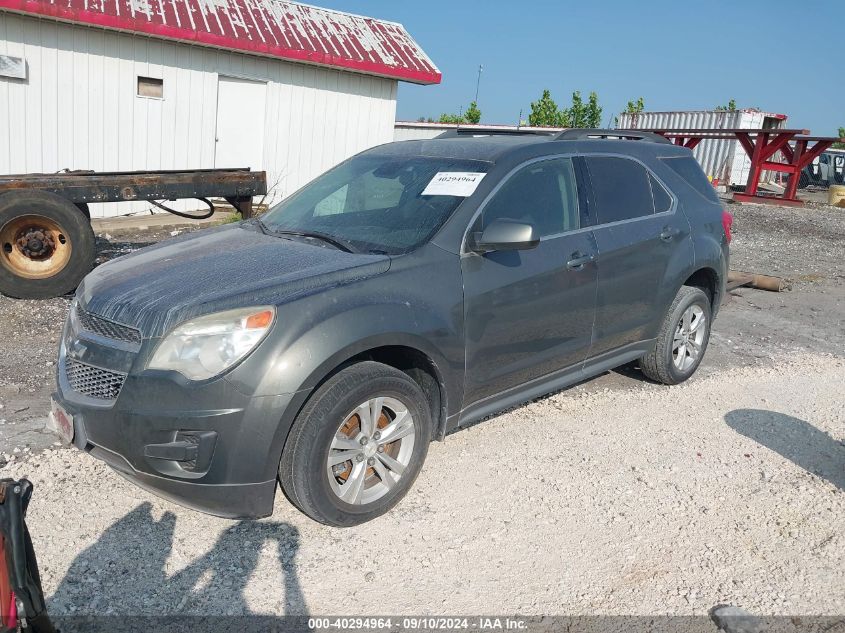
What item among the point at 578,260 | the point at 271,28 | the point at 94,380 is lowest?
the point at 94,380

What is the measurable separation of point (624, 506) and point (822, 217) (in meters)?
17.7

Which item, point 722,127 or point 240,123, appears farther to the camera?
point 722,127

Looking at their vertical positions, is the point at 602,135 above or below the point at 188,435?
above

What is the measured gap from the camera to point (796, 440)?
495 centimetres

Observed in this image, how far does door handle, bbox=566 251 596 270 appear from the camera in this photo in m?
4.46

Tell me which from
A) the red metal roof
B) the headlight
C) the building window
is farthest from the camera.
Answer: the building window

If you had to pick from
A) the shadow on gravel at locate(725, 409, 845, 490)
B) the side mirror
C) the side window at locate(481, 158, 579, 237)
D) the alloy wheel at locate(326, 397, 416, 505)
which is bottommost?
the shadow on gravel at locate(725, 409, 845, 490)

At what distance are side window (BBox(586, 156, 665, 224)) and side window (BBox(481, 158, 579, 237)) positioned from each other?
24cm

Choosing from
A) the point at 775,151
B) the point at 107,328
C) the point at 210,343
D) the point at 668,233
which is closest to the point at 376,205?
the point at 210,343

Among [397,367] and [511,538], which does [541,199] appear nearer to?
[397,367]

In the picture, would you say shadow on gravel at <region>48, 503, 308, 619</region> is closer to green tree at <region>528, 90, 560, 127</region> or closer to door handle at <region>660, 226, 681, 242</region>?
door handle at <region>660, 226, 681, 242</region>

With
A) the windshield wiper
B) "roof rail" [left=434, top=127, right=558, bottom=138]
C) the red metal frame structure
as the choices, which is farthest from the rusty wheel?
the red metal frame structure

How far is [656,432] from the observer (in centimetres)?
495

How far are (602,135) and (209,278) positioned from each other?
122 inches
